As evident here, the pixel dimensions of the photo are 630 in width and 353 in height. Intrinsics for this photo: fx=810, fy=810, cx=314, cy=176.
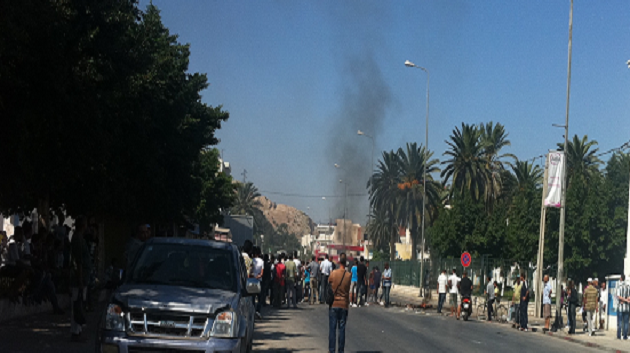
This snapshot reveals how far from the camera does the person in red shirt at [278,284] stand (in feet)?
95.1

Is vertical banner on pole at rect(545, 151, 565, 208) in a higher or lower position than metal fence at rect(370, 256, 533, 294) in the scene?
higher

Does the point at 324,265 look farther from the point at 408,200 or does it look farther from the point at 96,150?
the point at 408,200

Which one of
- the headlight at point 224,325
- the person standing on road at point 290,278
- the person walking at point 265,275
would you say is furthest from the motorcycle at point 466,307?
the headlight at point 224,325

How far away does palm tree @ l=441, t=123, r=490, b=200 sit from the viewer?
230 ft

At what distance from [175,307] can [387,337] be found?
10.3 meters

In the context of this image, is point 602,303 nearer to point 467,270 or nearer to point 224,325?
point 224,325

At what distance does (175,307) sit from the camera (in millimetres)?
8953

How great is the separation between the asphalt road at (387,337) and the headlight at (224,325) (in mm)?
5422

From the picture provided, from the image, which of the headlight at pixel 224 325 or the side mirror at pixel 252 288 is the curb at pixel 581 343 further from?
the headlight at pixel 224 325

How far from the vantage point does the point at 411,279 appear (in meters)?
74.6

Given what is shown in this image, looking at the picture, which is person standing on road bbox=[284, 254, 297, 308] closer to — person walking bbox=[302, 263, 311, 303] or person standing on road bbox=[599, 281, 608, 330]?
person walking bbox=[302, 263, 311, 303]

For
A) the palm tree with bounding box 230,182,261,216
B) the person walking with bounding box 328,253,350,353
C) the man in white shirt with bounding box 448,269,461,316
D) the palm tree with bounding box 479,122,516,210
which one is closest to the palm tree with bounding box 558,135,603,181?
the palm tree with bounding box 479,122,516,210

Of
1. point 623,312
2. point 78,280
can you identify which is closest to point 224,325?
point 78,280

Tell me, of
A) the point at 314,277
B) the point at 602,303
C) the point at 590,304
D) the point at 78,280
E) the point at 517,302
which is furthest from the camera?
the point at 314,277
